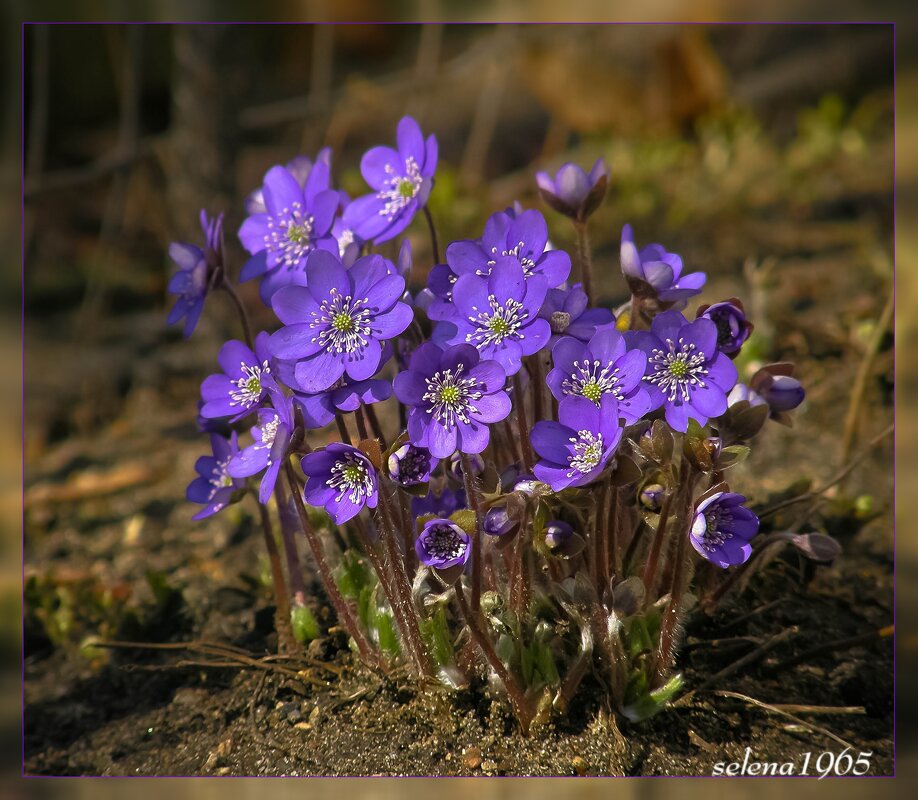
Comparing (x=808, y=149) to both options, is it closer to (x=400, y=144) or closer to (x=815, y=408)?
(x=815, y=408)

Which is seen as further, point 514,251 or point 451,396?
point 514,251

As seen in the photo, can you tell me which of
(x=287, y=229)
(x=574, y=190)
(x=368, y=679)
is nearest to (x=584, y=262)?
(x=574, y=190)

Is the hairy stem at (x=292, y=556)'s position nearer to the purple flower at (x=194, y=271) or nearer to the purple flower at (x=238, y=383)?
the purple flower at (x=238, y=383)

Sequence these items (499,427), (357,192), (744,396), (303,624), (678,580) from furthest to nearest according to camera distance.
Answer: (357,192), (303,624), (499,427), (744,396), (678,580)

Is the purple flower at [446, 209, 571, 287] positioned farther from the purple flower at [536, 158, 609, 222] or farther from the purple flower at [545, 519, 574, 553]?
the purple flower at [545, 519, 574, 553]

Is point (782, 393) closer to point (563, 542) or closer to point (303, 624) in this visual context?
point (563, 542)

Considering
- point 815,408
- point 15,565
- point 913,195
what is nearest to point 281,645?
point 15,565
